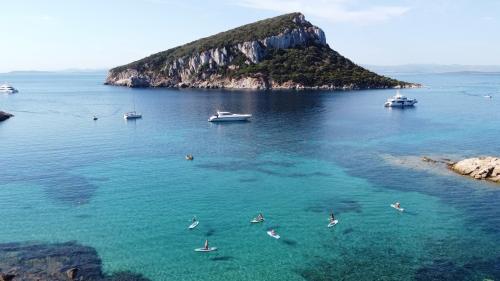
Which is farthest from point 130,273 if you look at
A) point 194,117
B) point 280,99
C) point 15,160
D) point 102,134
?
point 280,99

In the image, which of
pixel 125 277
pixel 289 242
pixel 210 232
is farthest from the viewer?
pixel 210 232

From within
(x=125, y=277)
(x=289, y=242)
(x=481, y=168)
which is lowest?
(x=125, y=277)

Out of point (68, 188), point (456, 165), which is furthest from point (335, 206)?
point (68, 188)

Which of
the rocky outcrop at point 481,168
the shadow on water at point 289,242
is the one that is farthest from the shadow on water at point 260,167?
the shadow on water at point 289,242

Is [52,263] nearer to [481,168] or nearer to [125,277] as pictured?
[125,277]

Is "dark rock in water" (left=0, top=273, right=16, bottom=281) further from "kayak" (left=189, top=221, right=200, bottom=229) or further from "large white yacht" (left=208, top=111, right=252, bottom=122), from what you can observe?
"large white yacht" (left=208, top=111, right=252, bottom=122)

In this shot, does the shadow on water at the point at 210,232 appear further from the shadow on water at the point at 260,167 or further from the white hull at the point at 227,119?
the white hull at the point at 227,119

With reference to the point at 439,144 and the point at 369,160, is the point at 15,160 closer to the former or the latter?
the point at 369,160
